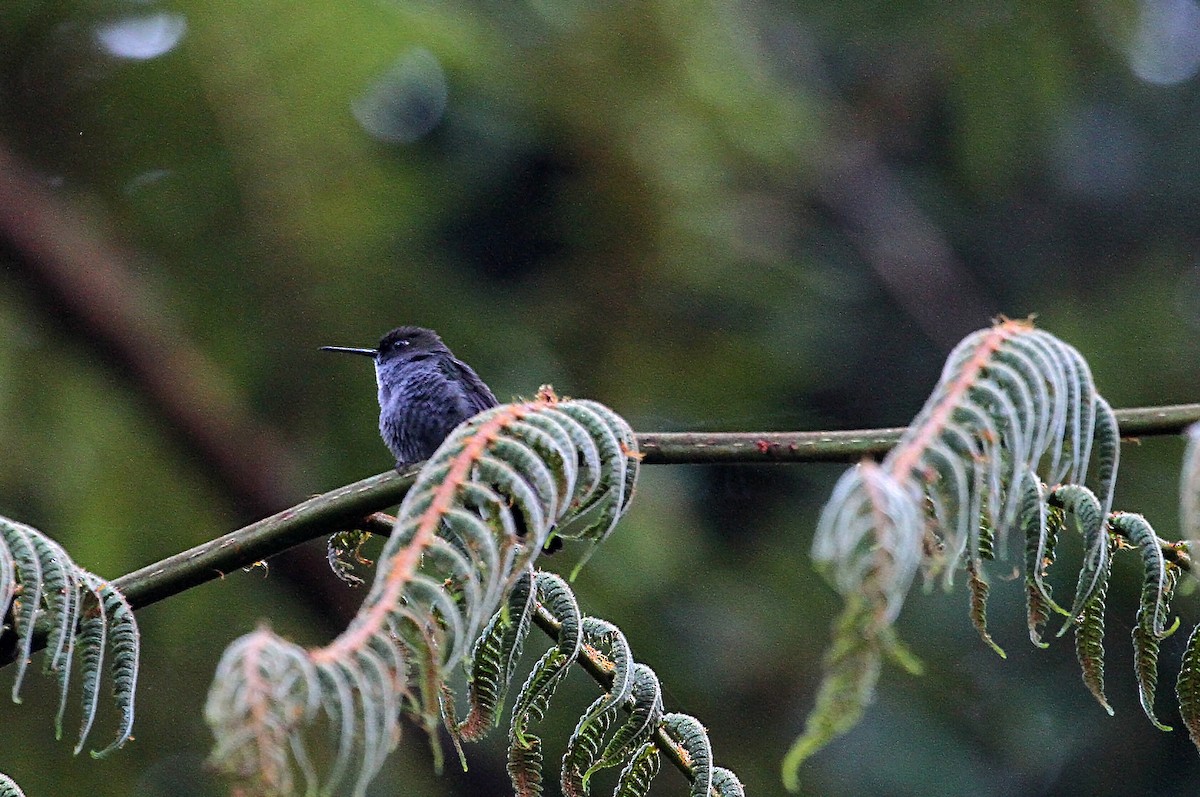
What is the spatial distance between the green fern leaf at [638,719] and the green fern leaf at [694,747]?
3cm

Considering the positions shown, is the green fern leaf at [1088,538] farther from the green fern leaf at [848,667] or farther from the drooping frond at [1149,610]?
the green fern leaf at [848,667]

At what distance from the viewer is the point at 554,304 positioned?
6.70 metres

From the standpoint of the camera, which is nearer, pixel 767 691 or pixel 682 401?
pixel 682 401

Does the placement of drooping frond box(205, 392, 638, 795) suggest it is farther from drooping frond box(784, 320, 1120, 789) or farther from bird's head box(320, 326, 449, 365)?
bird's head box(320, 326, 449, 365)

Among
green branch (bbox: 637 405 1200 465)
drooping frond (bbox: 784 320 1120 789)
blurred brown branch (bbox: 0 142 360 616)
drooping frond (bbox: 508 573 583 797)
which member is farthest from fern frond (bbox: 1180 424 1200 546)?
blurred brown branch (bbox: 0 142 360 616)

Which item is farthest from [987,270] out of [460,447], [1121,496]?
[460,447]

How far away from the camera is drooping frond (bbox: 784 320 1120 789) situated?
979 millimetres

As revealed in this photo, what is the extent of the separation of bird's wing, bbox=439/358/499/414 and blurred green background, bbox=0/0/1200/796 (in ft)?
4.29

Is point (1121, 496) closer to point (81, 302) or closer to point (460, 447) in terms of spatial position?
point (81, 302)

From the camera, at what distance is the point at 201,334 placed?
554cm

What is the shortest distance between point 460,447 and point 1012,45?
7.59m

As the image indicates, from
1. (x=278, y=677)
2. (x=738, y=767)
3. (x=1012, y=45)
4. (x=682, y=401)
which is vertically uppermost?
(x=1012, y=45)

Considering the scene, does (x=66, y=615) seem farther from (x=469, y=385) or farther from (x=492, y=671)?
(x=469, y=385)

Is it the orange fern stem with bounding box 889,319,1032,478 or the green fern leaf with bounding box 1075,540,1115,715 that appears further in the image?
the green fern leaf with bounding box 1075,540,1115,715
